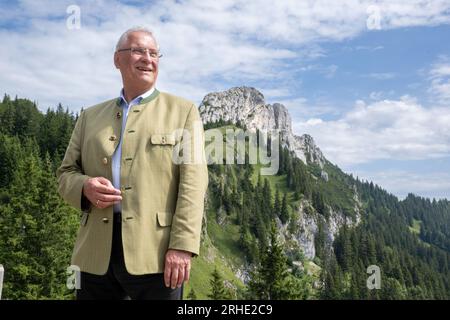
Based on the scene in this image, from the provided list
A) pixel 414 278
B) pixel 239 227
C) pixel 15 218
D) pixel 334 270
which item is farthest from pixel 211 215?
pixel 15 218

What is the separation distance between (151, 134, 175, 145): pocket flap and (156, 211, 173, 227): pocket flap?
66 cm

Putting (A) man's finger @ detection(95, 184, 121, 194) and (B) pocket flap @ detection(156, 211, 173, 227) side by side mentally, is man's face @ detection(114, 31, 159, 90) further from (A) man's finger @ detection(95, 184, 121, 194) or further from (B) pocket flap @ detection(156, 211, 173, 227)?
(B) pocket flap @ detection(156, 211, 173, 227)

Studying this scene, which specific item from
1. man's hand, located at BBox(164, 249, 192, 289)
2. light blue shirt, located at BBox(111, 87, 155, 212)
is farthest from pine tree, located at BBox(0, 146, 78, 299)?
man's hand, located at BBox(164, 249, 192, 289)

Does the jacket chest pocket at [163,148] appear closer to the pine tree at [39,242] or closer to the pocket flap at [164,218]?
the pocket flap at [164,218]

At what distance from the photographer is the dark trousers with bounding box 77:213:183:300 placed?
4.36 metres

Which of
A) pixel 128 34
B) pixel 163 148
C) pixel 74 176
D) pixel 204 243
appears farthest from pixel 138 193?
pixel 204 243

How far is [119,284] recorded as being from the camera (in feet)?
14.8

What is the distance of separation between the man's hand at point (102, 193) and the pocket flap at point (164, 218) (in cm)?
40

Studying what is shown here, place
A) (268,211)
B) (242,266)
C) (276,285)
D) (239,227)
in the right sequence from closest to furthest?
(276,285) < (242,266) < (239,227) < (268,211)

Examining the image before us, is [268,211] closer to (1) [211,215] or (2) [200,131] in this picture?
(1) [211,215]

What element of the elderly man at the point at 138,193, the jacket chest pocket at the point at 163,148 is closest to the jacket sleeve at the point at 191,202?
the elderly man at the point at 138,193

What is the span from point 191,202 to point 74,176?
4.09 ft
